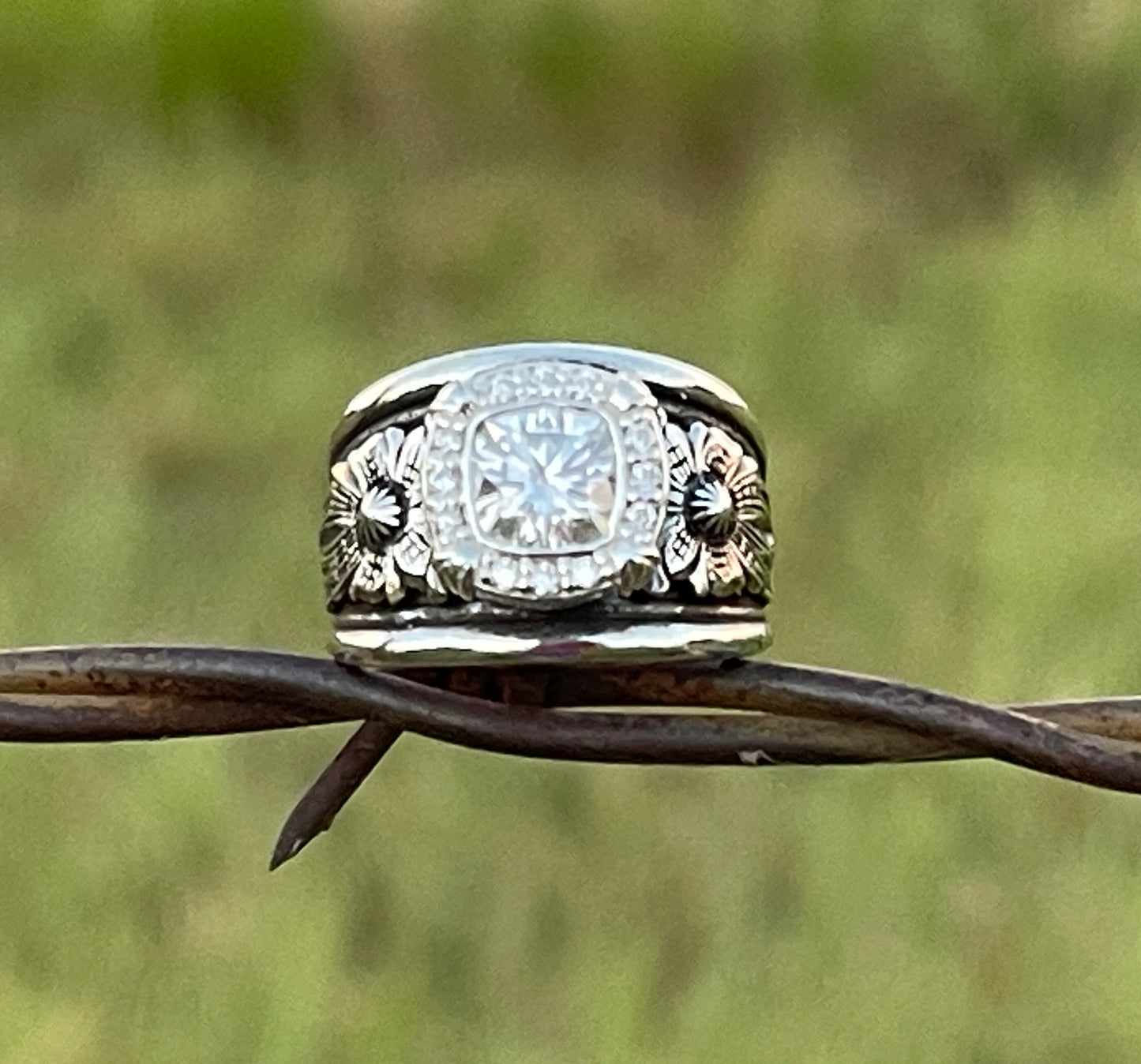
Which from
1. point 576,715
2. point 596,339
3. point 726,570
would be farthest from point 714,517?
point 596,339

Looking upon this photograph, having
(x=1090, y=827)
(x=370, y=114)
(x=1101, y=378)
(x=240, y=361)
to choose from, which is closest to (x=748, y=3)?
(x=370, y=114)

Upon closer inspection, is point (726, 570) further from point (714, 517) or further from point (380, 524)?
point (380, 524)

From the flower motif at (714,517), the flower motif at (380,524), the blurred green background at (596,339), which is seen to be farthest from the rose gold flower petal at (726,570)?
the blurred green background at (596,339)

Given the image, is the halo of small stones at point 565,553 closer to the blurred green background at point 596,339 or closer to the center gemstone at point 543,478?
the center gemstone at point 543,478

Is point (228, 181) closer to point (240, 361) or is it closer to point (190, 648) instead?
point (240, 361)

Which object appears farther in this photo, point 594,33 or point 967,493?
point 594,33

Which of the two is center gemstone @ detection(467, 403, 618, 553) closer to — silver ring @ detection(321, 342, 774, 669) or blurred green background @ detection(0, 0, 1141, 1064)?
silver ring @ detection(321, 342, 774, 669)
